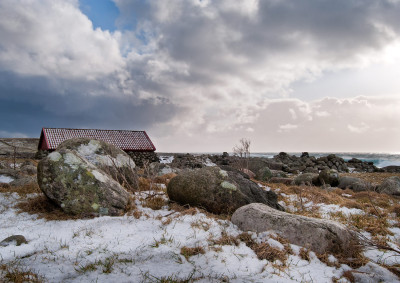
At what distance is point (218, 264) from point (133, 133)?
90.2ft

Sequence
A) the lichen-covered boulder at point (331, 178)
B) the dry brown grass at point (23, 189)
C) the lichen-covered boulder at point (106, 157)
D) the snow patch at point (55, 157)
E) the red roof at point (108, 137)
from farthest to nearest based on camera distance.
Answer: the red roof at point (108, 137), the lichen-covered boulder at point (331, 178), the lichen-covered boulder at point (106, 157), the dry brown grass at point (23, 189), the snow patch at point (55, 157)

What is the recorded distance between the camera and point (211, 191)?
21.3 ft

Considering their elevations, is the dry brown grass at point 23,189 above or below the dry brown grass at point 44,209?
above

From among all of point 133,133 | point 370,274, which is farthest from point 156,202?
point 133,133

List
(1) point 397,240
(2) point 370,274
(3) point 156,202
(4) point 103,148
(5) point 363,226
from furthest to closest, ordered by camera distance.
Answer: (4) point 103,148
(3) point 156,202
(5) point 363,226
(1) point 397,240
(2) point 370,274

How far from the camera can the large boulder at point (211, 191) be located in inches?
252

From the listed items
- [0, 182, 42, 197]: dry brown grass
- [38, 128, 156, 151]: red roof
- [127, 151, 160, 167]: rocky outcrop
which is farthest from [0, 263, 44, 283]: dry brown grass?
[38, 128, 156, 151]: red roof

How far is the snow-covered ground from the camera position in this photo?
11.9ft

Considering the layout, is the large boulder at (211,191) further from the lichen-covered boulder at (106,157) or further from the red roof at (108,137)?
the red roof at (108,137)

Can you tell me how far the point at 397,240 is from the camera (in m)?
5.54

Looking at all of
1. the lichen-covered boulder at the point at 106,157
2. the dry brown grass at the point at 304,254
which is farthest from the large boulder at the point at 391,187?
the lichen-covered boulder at the point at 106,157

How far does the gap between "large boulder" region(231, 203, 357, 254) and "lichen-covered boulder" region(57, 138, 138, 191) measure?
14.8 feet

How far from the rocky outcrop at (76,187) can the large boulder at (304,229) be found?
10.1ft

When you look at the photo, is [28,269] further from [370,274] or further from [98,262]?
[370,274]
